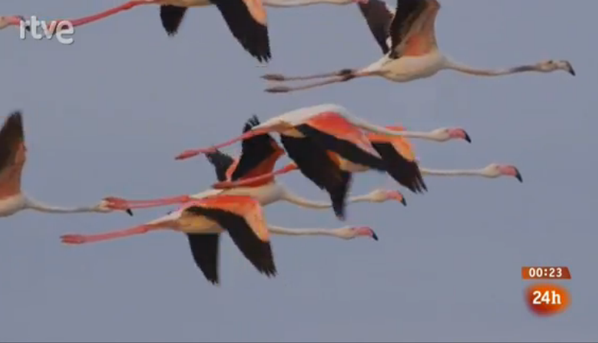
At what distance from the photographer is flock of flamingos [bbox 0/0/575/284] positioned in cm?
2722

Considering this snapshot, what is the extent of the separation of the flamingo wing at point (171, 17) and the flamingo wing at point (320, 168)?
2027 mm

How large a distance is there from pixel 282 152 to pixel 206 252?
1353 millimetres

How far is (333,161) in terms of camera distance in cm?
2764

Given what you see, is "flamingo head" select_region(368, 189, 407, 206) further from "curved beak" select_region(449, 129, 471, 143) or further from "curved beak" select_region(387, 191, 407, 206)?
"curved beak" select_region(449, 129, 471, 143)

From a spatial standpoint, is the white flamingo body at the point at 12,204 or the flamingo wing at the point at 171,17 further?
the flamingo wing at the point at 171,17

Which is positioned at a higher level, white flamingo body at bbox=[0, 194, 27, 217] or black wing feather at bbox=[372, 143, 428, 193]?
white flamingo body at bbox=[0, 194, 27, 217]

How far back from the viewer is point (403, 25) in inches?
1095

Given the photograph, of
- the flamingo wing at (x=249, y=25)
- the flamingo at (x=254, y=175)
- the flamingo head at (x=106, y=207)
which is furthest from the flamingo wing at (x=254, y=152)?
the flamingo wing at (x=249, y=25)

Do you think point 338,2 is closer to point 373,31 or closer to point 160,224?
point 373,31

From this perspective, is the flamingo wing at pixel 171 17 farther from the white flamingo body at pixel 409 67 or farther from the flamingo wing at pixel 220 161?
the white flamingo body at pixel 409 67

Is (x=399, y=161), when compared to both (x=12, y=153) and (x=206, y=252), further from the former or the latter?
(x=12, y=153)

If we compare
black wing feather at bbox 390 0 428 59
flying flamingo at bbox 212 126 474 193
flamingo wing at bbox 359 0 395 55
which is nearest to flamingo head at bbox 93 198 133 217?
flying flamingo at bbox 212 126 474 193

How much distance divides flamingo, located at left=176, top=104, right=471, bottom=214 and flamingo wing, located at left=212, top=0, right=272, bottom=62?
3.52 ft

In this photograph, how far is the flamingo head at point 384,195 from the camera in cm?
3072
